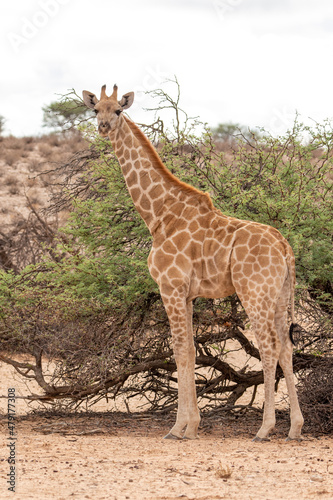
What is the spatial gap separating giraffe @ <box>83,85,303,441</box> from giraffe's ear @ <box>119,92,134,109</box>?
0.01 meters

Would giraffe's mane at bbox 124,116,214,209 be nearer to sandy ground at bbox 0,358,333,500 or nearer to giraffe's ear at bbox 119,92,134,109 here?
giraffe's ear at bbox 119,92,134,109

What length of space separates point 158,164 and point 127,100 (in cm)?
82

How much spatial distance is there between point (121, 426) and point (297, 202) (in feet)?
12.0

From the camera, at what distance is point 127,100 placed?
301 inches

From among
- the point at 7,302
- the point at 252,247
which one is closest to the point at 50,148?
the point at 7,302

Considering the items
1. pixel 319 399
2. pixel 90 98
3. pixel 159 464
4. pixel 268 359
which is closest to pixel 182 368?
pixel 268 359

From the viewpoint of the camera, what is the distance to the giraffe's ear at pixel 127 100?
24.9 ft

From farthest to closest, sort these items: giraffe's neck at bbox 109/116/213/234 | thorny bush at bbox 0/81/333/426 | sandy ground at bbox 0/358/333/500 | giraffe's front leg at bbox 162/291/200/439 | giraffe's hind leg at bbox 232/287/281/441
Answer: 1. thorny bush at bbox 0/81/333/426
2. giraffe's neck at bbox 109/116/213/234
3. giraffe's front leg at bbox 162/291/200/439
4. giraffe's hind leg at bbox 232/287/281/441
5. sandy ground at bbox 0/358/333/500

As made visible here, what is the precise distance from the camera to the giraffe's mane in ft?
24.7

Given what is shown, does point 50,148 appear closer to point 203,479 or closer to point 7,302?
point 7,302

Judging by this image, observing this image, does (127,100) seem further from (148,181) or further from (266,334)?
(266,334)

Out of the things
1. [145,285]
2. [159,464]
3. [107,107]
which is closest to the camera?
[159,464]

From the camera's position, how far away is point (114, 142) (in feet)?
25.2

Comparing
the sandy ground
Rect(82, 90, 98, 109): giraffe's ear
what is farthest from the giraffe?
the sandy ground
